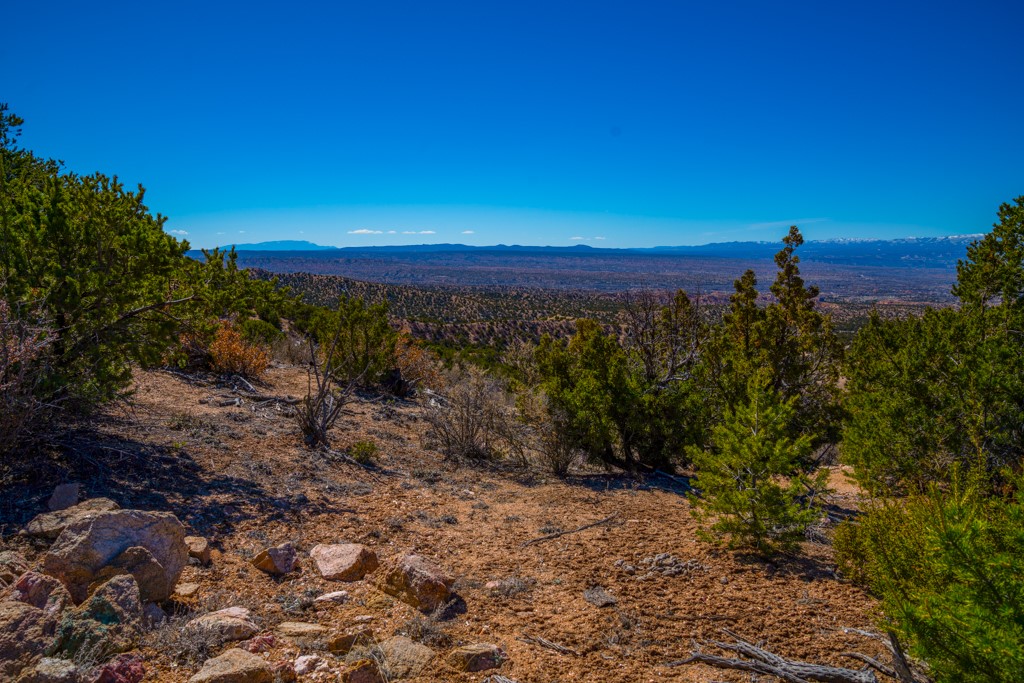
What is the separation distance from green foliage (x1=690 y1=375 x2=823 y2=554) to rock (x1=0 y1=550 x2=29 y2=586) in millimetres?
5534

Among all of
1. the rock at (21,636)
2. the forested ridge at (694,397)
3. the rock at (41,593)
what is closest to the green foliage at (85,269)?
the forested ridge at (694,397)

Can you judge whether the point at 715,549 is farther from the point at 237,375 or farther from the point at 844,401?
the point at 237,375

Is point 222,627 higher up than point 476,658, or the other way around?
point 222,627

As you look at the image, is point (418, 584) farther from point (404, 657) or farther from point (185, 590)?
point (185, 590)

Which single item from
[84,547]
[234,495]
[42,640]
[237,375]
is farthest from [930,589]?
[237,375]

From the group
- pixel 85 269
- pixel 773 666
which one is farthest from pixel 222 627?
pixel 85 269

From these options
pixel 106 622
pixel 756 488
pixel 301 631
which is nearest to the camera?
pixel 106 622

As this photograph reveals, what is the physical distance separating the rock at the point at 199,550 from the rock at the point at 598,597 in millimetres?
3085

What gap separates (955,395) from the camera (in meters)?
8.38

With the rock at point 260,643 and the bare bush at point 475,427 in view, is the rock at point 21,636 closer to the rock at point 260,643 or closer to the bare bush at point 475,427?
the rock at point 260,643

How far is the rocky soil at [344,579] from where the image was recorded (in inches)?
136

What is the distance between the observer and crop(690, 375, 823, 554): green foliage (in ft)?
18.1

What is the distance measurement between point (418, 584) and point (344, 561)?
0.80 m

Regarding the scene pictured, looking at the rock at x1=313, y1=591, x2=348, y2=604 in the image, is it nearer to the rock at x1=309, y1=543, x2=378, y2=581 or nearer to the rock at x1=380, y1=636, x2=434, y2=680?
the rock at x1=309, y1=543, x2=378, y2=581
